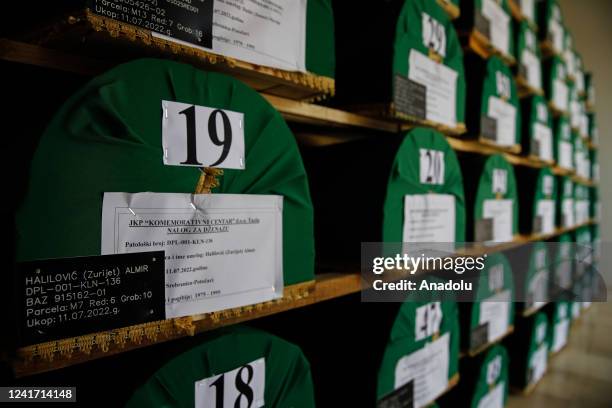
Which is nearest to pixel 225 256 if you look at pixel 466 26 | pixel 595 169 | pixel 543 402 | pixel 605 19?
pixel 466 26

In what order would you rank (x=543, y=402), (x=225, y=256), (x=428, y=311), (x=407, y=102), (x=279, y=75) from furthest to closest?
(x=543, y=402), (x=428, y=311), (x=407, y=102), (x=279, y=75), (x=225, y=256)

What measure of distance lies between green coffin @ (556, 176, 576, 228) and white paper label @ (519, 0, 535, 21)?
3.49 ft

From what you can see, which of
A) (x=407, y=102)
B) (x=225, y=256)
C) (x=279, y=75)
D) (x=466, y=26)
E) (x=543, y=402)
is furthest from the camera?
(x=543, y=402)

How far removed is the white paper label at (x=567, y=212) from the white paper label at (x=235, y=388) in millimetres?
2790

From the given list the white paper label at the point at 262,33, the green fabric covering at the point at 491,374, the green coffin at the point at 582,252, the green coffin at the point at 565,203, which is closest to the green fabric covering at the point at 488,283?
the green fabric covering at the point at 491,374

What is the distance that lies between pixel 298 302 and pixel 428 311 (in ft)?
2.00

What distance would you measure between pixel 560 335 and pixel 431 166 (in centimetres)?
277

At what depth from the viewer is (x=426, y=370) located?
4.56 feet

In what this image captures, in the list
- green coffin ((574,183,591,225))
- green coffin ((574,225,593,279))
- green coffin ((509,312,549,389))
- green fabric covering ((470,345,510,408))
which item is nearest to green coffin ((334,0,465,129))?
green fabric covering ((470,345,510,408))

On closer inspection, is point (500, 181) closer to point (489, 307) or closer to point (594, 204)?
point (489, 307)

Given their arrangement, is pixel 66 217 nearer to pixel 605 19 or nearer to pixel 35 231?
pixel 35 231

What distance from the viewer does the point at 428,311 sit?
138 centimetres

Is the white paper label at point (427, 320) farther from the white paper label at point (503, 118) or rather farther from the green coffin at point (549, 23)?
the green coffin at point (549, 23)

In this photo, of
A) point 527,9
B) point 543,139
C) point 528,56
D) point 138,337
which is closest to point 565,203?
point 543,139
